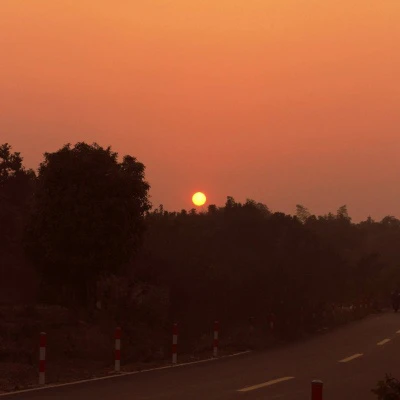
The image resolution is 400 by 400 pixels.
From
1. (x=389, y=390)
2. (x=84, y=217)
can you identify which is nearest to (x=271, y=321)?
(x=84, y=217)

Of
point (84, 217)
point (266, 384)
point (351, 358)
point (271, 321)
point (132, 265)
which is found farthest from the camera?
point (132, 265)

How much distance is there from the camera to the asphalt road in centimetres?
1425

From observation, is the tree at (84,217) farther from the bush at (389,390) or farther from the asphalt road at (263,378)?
the bush at (389,390)

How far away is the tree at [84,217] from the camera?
4247 centimetres

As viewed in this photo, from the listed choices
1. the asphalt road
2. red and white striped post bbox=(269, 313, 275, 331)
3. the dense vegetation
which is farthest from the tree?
the asphalt road

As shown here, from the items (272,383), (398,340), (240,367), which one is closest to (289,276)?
(398,340)

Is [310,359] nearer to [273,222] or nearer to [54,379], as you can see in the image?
[54,379]

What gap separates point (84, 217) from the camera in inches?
1682

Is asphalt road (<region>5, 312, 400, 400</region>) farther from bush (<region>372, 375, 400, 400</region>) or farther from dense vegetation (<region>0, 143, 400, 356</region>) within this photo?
dense vegetation (<region>0, 143, 400, 356</region>)

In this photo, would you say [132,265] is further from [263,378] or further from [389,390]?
[389,390]

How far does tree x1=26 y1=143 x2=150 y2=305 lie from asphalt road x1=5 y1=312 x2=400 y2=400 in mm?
17683

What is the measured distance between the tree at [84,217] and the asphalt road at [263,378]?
58.0 feet

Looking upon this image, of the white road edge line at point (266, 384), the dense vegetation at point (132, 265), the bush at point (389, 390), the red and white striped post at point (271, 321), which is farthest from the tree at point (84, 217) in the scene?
the bush at point (389, 390)

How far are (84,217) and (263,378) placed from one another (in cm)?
2648
